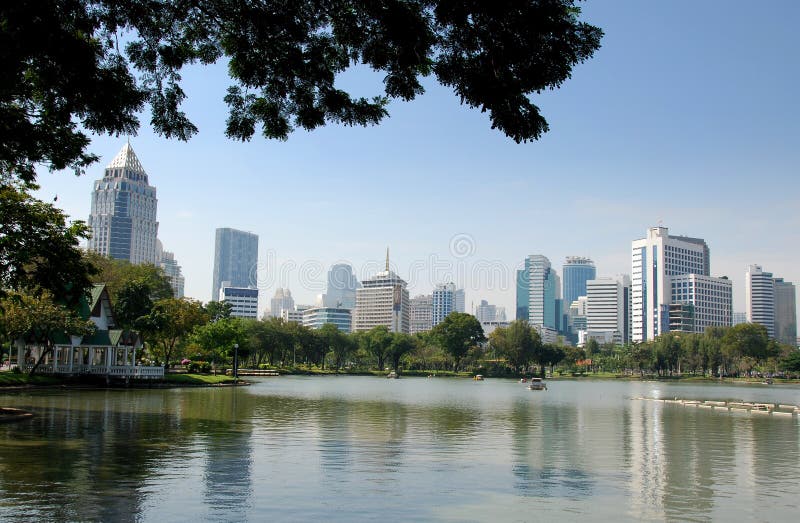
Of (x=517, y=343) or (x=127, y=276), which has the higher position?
(x=127, y=276)

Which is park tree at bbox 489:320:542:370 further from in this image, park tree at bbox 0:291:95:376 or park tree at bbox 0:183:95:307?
park tree at bbox 0:183:95:307

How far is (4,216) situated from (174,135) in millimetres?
22227

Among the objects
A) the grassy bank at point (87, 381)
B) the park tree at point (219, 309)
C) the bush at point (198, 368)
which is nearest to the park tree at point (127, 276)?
the bush at point (198, 368)

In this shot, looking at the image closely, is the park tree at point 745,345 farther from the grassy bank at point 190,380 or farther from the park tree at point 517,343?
the grassy bank at point 190,380

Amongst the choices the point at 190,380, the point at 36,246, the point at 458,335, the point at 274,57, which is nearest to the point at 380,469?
the point at 274,57

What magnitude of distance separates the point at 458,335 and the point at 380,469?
161 metres

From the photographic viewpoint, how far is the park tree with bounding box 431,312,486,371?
180 meters

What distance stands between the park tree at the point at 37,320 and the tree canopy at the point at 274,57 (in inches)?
1802

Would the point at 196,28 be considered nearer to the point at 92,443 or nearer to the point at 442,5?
the point at 442,5

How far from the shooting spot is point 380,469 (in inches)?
785

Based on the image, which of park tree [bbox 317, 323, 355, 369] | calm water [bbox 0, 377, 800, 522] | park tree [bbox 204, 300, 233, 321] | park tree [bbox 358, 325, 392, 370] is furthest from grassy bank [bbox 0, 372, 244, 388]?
park tree [bbox 358, 325, 392, 370]

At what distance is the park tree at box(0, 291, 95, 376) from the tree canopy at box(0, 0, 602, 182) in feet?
150

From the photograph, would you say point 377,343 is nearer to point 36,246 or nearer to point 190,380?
point 190,380

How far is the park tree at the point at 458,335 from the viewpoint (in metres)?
180
